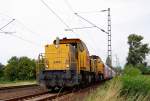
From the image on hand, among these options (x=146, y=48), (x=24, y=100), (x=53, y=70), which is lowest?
(x=24, y=100)

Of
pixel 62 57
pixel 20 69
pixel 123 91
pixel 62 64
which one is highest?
pixel 20 69

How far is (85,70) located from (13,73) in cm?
5185

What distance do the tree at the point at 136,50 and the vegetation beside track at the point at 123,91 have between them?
3239 inches

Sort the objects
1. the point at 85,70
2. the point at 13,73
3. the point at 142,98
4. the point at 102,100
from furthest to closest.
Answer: the point at 13,73 < the point at 85,70 < the point at 142,98 < the point at 102,100

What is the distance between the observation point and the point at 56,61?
87.7 feet

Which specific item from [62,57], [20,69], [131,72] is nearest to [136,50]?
[20,69]

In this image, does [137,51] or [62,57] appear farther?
[137,51]

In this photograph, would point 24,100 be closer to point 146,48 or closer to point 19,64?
point 19,64

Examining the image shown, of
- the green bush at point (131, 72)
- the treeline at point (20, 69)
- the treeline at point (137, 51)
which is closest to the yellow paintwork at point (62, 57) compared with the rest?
the green bush at point (131, 72)

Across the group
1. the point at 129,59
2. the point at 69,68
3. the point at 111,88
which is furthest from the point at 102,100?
the point at 129,59

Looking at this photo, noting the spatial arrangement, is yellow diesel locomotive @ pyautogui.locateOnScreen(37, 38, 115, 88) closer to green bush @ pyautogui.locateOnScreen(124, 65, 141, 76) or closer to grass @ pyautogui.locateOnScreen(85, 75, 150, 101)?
green bush @ pyautogui.locateOnScreen(124, 65, 141, 76)

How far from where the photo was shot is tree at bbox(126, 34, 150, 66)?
101312mm

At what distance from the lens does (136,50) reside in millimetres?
103000

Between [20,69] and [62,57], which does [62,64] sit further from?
[20,69]
